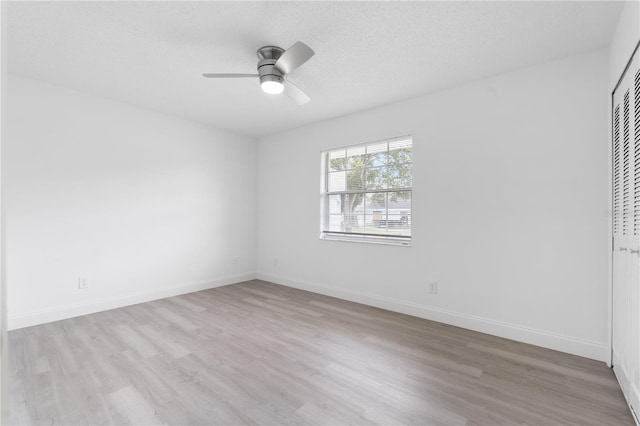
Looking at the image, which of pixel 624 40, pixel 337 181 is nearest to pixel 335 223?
pixel 337 181

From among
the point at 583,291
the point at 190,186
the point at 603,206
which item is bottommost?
the point at 583,291

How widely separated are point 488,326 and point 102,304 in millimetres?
4330

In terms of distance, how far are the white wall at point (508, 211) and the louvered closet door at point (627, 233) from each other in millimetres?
208

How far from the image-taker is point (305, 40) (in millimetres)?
2273

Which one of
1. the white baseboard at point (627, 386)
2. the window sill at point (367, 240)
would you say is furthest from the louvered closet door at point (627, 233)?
the window sill at point (367, 240)

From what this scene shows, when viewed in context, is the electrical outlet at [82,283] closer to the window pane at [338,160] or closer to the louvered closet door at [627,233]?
the window pane at [338,160]

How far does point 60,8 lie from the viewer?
195 cm

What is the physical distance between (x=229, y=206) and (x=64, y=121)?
7.58ft

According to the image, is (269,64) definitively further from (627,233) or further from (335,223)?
(627,233)

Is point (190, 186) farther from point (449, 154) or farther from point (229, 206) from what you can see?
point (449, 154)

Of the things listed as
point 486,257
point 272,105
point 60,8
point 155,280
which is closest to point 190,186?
point 155,280

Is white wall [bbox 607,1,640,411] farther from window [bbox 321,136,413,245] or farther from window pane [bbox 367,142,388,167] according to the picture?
window pane [bbox 367,142,388,167]

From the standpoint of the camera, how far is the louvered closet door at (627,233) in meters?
1.67

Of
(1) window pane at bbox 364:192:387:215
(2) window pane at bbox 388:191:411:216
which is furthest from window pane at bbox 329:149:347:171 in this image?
(2) window pane at bbox 388:191:411:216
